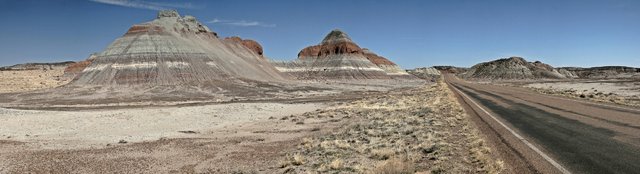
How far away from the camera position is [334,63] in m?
163

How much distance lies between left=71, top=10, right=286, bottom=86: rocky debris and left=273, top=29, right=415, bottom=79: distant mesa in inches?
1920

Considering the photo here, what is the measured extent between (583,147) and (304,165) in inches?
280

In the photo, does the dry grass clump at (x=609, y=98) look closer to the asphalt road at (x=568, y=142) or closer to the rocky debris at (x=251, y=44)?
the asphalt road at (x=568, y=142)

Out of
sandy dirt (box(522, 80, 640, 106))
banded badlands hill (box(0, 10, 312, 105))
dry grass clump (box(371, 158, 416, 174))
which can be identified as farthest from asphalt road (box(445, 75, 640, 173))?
banded badlands hill (box(0, 10, 312, 105))

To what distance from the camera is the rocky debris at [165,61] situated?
80688 mm

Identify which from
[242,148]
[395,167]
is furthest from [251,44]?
[395,167]

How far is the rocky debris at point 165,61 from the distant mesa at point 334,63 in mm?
48767

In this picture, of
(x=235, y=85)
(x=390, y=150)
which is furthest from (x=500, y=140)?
(x=235, y=85)

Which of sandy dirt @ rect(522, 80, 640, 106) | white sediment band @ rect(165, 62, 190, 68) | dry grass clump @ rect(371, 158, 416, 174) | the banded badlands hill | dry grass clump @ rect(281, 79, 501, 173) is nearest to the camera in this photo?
dry grass clump @ rect(371, 158, 416, 174)

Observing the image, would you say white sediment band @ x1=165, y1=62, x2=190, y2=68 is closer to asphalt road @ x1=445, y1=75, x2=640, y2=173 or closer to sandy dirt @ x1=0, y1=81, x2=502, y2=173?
sandy dirt @ x1=0, y1=81, x2=502, y2=173

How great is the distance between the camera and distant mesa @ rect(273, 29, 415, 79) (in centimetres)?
15410

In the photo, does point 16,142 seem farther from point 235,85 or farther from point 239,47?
point 239,47

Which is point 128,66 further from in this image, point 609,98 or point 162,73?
point 609,98

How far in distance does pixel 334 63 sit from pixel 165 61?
273 ft
